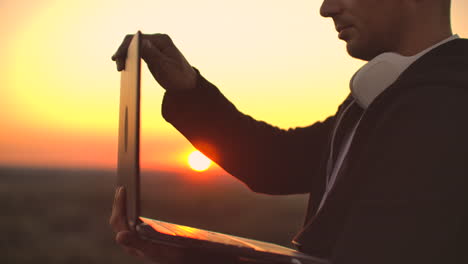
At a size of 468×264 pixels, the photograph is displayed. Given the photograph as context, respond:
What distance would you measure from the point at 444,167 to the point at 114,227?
0.83 metres

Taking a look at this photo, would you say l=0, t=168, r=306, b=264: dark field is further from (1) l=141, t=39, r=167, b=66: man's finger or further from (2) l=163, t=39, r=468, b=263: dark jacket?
(2) l=163, t=39, r=468, b=263: dark jacket

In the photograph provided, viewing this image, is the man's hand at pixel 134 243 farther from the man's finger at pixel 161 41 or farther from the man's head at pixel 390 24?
the man's head at pixel 390 24

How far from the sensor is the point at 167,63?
6.71ft

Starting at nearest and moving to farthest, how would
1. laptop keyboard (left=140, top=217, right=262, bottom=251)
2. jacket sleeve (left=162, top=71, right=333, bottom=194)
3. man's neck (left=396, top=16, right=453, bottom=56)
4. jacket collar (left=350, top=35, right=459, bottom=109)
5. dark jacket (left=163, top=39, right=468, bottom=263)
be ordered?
dark jacket (left=163, top=39, right=468, bottom=263), laptop keyboard (left=140, top=217, right=262, bottom=251), jacket collar (left=350, top=35, right=459, bottom=109), man's neck (left=396, top=16, right=453, bottom=56), jacket sleeve (left=162, top=71, right=333, bottom=194)

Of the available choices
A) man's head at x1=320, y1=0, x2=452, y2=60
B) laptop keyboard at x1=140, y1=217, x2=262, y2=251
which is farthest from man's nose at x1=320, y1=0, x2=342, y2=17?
laptop keyboard at x1=140, y1=217, x2=262, y2=251

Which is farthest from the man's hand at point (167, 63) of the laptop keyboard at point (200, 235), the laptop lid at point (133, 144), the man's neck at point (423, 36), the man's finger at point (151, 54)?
the man's neck at point (423, 36)

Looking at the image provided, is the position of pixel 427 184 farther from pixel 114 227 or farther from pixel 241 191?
pixel 241 191

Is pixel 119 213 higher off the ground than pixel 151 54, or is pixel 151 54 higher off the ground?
pixel 151 54

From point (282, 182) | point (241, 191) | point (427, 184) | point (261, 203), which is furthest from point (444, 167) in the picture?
point (241, 191)

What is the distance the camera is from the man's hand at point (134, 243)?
135 centimetres

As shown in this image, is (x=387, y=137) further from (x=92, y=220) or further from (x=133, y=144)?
(x=92, y=220)

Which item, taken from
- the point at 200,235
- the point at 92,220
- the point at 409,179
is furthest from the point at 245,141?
the point at 92,220

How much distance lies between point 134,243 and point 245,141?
3.11 ft

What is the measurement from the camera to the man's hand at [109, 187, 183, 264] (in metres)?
1.35
